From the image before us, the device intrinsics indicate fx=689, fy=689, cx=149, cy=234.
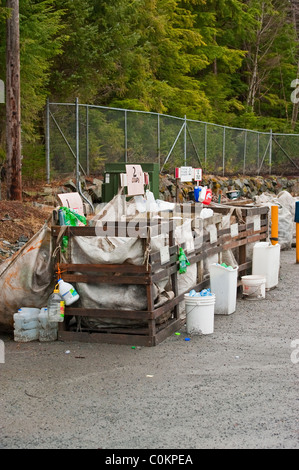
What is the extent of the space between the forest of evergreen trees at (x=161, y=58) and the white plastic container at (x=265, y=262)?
7.85 metres

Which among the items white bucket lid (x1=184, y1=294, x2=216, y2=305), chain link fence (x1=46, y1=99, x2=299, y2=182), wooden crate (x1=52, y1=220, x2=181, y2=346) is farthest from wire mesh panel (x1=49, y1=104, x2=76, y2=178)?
white bucket lid (x1=184, y1=294, x2=216, y2=305)

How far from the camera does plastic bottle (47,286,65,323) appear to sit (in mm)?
7547

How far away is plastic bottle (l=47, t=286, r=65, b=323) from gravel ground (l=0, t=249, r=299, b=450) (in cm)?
33

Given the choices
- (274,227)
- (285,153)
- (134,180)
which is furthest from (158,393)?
(285,153)

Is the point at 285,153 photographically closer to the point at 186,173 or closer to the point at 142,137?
the point at 142,137

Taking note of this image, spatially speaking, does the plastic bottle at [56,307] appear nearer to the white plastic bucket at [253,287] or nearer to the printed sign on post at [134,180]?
the white plastic bucket at [253,287]

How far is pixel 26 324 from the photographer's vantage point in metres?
7.80

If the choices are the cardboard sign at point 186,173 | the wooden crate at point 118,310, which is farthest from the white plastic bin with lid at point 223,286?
the cardboard sign at point 186,173

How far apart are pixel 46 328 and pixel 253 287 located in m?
3.86

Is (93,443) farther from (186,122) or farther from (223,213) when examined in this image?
(186,122)

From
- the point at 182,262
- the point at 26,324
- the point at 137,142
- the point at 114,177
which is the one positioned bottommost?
the point at 26,324

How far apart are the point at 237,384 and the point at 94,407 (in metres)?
1.39

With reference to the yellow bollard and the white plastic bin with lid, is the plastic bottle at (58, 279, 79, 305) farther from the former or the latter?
the yellow bollard
